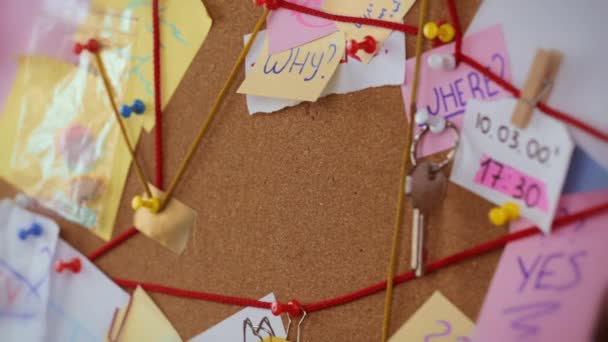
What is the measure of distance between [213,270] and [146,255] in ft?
0.35

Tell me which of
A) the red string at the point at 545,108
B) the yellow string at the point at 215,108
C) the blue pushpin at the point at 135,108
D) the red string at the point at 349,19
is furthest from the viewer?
the blue pushpin at the point at 135,108

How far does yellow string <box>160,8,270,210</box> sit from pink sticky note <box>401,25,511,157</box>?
175 millimetres

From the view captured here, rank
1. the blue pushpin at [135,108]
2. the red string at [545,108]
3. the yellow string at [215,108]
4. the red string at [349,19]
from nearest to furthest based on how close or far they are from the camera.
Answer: the red string at [545,108] < the red string at [349,19] < the yellow string at [215,108] < the blue pushpin at [135,108]

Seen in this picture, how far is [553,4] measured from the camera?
0.48 meters

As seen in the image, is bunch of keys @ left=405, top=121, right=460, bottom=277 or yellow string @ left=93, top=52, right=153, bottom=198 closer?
bunch of keys @ left=405, top=121, right=460, bottom=277

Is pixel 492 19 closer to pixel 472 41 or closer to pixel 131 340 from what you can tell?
pixel 472 41

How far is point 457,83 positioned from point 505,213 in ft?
0.37

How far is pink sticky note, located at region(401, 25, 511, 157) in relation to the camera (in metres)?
0.51

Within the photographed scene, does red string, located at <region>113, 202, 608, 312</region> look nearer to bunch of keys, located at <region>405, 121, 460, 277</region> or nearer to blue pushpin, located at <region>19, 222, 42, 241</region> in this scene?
bunch of keys, located at <region>405, 121, 460, 277</region>

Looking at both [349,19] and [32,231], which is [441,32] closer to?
[349,19]

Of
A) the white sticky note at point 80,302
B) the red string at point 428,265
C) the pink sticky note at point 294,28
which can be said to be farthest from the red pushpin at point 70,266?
the pink sticky note at point 294,28

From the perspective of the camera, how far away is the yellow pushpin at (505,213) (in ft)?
1.61

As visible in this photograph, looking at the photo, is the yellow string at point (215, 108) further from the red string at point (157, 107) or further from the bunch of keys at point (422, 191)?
the bunch of keys at point (422, 191)

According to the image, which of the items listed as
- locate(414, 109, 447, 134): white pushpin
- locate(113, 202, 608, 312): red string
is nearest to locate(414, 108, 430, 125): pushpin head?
locate(414, 109, 447, 134): white pushpin
